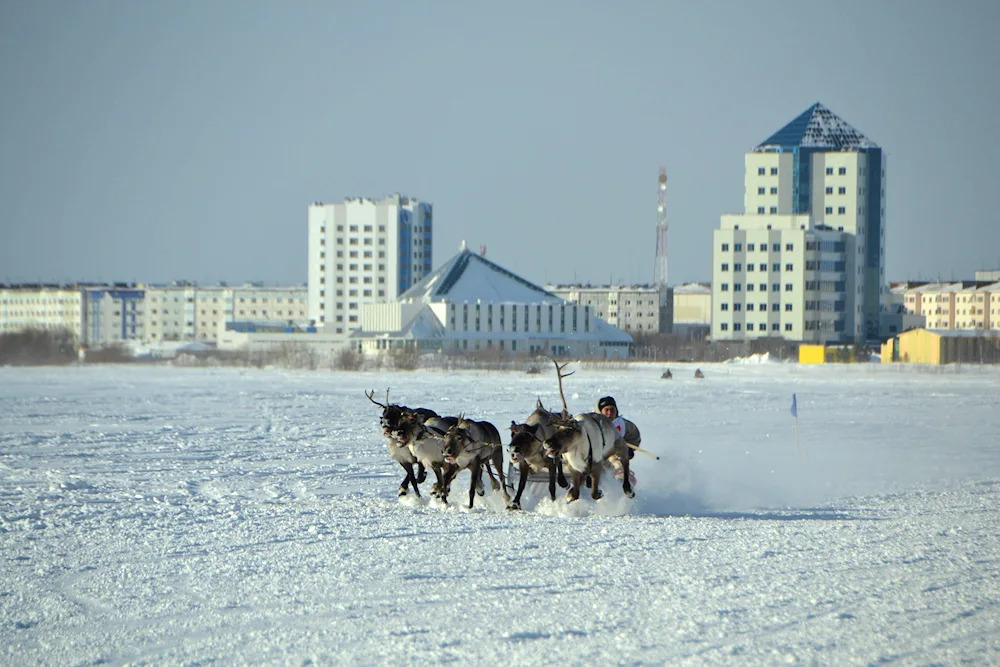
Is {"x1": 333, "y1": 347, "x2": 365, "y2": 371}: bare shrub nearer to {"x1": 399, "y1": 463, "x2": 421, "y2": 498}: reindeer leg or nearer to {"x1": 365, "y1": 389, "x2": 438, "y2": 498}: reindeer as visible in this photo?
{"x1": 399, "y1": 463, "x2": 421, "y2": 498}: reindeer leg

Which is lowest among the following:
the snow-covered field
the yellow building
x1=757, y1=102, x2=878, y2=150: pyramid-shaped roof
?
the snow-covered field

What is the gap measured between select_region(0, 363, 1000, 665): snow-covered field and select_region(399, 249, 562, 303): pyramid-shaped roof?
100 meters

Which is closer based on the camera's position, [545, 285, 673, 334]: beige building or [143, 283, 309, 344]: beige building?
[545, 285, 673, 334]: beige building

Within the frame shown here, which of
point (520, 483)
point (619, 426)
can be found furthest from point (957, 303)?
point (520, 483)

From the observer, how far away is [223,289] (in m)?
188

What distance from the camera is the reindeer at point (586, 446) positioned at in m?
13.2

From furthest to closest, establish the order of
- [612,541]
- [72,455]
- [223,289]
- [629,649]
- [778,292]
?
[223,289] < [778,292] < [72,455] < [612,541] < [629,649]

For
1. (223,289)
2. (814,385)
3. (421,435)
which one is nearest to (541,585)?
(421,435)

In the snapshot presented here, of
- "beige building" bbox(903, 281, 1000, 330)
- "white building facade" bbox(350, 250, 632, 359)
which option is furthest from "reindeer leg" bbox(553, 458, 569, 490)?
"beige building" bbox(903, 281, 1000, 330)

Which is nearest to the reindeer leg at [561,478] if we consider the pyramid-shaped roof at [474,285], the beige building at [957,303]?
the pyramid-shaped roof at [474,285]

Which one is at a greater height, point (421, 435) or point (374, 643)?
point (421, 435)

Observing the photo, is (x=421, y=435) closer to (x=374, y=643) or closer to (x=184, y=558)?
(x=184, y=558)

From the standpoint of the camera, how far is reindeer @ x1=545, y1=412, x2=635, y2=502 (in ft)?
43.3

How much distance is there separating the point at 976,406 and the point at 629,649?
108ft
